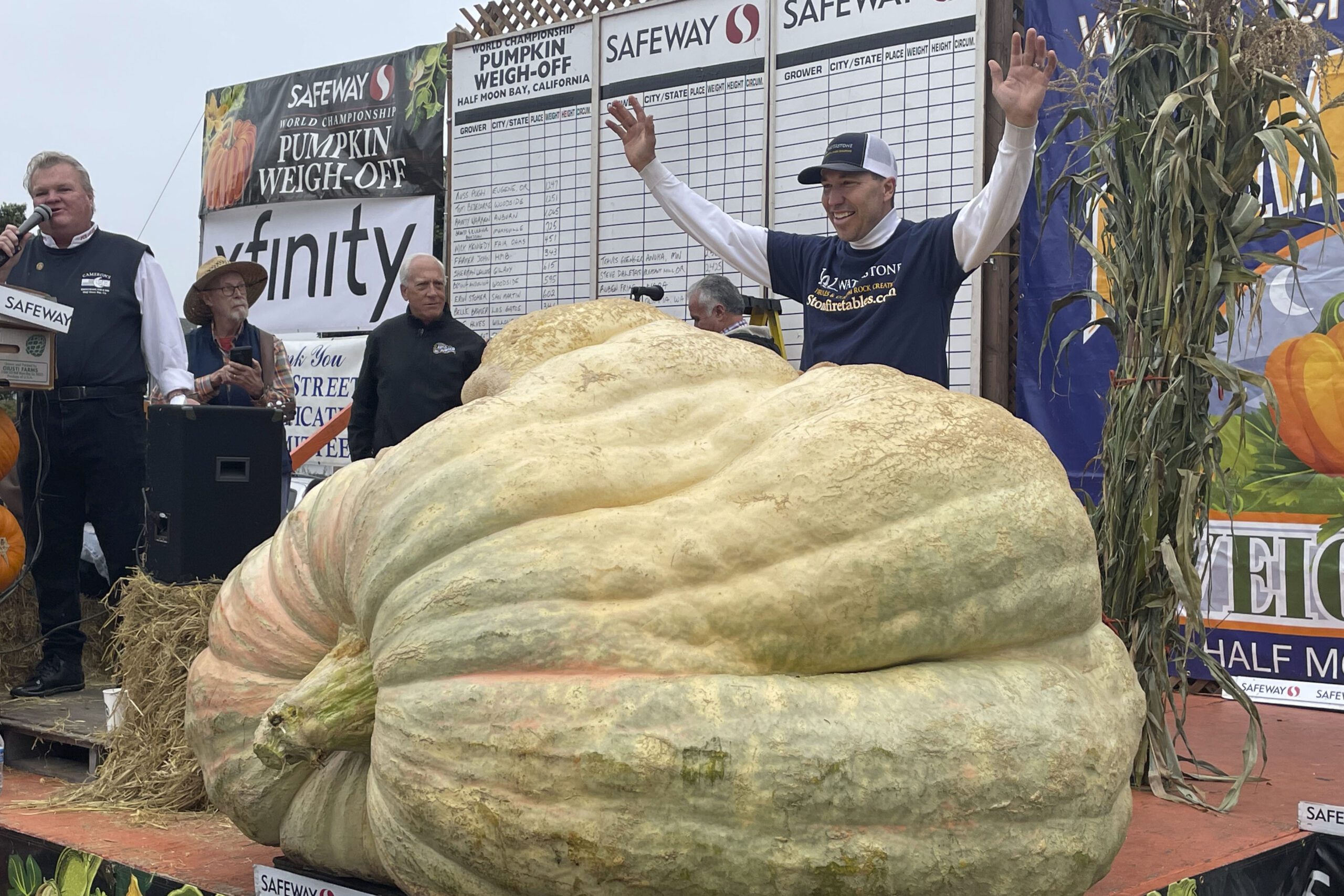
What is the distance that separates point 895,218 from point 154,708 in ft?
7.31

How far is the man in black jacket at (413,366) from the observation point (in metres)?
4.83

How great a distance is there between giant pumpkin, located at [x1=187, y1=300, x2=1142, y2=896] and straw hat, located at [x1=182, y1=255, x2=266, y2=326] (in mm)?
3596

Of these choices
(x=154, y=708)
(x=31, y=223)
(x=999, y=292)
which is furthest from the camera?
(x=999, y=292)

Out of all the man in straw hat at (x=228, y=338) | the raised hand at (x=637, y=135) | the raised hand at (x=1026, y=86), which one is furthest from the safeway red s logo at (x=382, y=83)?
the raised hand at (x=1026, y=86)

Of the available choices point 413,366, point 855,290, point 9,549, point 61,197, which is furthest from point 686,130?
point 9,549

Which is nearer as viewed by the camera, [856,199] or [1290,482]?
[856,199]

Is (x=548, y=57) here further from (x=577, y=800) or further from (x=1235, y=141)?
(x=577, y=800)

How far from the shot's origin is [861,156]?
3.08m

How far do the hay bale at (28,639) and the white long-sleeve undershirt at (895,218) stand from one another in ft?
7.57

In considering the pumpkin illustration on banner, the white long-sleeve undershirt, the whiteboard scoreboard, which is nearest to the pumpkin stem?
the white long-sleeve undershirt

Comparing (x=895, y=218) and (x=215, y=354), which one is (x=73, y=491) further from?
(x=895, y=218)

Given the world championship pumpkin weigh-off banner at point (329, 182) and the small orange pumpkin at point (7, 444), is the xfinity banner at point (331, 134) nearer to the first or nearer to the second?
the world championship pumpkin weigh-off banner at point (329, 182)

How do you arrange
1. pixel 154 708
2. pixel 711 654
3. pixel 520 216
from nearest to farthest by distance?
pixel 711 654
pixel 154 708
pixel 520 216

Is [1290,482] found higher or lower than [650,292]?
lower
